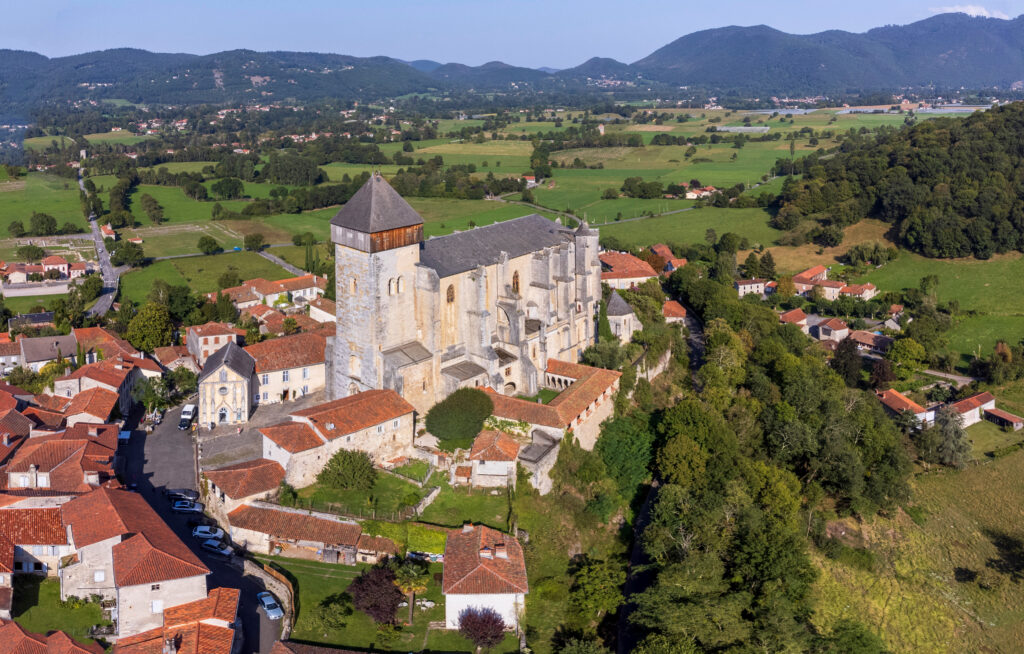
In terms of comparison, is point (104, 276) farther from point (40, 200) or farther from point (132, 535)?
point (132, 535)

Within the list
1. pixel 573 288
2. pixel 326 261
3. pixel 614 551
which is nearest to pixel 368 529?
pixel 614 551

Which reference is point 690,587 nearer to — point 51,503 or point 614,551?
point 614,551

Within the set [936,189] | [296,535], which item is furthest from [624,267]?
[936,189]

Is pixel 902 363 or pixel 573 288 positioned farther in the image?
pixel 902 363

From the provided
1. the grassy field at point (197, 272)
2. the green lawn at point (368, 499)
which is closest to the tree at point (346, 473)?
the green lawn at point (368, 499)

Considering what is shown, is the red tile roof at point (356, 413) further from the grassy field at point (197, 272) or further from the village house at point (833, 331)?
the village house at point (833, 331)

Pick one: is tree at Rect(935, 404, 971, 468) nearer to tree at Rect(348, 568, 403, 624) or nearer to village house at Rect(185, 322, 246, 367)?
tree at Rect(348, 568, 403, 624)

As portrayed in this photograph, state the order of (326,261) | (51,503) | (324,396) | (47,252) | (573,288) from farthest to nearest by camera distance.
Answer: (47,252)
(326,261)
(573,288)
(324,396)
(51,503)

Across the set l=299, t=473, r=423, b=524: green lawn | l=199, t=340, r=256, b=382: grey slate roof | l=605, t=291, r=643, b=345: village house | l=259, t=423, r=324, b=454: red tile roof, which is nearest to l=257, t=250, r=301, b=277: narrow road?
l=199, t=340, r=256, b=382: grey slate roof
